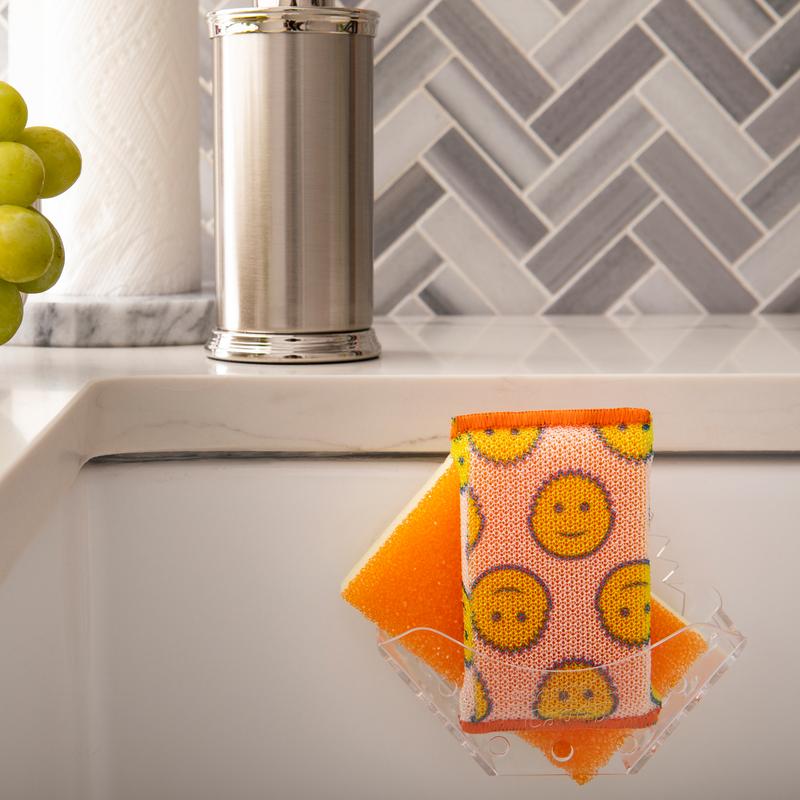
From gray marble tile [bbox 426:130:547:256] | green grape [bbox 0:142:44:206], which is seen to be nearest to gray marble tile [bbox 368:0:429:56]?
gray marble tile [bbox 426:130:547:256]

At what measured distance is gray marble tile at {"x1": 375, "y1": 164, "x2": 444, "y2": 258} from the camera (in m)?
1.07

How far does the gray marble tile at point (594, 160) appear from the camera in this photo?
107cm

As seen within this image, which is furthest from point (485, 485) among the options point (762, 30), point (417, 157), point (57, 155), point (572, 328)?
point (762, 30)

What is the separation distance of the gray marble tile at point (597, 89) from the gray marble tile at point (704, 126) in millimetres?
19

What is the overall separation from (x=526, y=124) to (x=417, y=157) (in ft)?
0.36

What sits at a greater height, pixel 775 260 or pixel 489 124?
pixel 489 124

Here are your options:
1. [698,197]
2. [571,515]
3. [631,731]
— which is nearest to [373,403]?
[571,515]

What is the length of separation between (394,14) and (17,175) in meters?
0.57

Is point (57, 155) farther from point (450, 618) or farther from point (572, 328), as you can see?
point (572, 328)

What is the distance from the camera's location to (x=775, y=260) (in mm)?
1086

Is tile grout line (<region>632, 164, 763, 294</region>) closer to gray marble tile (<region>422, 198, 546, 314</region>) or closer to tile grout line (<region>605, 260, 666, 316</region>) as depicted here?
tile grout line (<region>605, 260, 666, 316</region>)

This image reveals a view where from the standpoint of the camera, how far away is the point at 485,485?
585 mm

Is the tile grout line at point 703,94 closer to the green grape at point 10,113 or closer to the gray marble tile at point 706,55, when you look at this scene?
the gray marble tile at point 706,55

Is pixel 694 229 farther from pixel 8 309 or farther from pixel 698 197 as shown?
pixel 8 309
